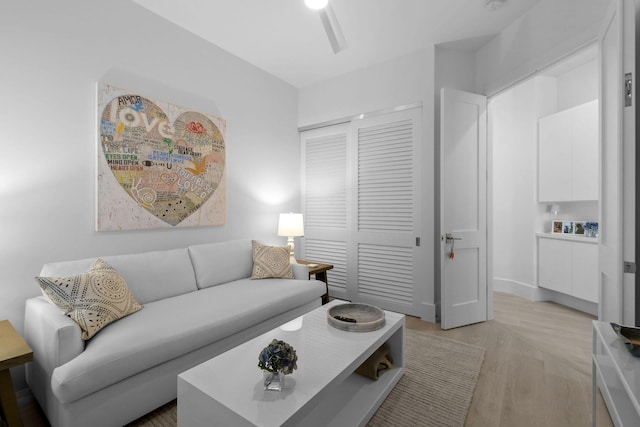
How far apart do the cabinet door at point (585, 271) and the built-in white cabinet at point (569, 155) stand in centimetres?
55

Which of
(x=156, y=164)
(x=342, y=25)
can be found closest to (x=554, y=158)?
(x=342, y=25)

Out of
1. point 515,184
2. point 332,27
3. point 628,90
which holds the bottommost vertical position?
point 515,184

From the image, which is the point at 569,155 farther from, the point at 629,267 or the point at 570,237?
the point at 629,267

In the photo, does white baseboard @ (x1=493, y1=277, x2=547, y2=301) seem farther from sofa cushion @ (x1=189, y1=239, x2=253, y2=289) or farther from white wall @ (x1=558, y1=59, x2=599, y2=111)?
sofa cushion @ (x1=189, y1=239, x2=253, y2=289)

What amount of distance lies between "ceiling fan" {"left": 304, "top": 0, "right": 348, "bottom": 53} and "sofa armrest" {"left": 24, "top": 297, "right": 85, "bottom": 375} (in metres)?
1.90

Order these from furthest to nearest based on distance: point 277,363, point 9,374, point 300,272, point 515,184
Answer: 1. point 515,184
2. point 300,272
3. point 9,374
4. point 277,363

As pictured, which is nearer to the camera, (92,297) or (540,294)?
(92,297)

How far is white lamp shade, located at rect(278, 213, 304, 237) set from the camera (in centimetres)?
338

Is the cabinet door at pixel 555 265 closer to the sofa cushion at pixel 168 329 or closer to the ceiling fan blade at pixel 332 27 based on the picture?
the sofa cushion at pixel 168 329

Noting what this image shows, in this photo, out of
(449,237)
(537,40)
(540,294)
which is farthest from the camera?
(540,294)

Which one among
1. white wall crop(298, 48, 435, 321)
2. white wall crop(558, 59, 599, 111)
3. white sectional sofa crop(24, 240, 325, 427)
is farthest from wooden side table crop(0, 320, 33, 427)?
white wall crop(558, 59, 599, 111)

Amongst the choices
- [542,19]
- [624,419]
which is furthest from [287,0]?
[624,419]

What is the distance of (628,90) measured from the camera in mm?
1476

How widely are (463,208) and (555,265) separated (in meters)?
1.59
